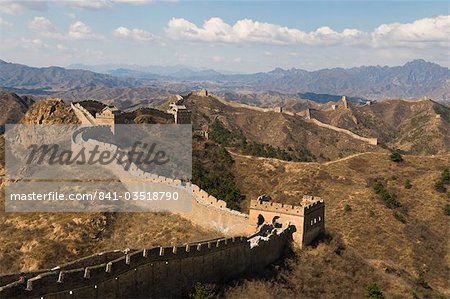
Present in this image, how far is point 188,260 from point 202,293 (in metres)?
1.67

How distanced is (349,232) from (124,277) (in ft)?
113

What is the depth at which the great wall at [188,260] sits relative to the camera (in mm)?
18016

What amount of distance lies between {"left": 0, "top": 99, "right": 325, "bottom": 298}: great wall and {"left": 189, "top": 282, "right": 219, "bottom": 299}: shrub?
15.3 inches

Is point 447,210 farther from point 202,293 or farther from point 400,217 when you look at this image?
point 202,293

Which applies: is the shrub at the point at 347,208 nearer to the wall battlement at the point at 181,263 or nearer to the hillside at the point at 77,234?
the wall battlement at the point at 181,263

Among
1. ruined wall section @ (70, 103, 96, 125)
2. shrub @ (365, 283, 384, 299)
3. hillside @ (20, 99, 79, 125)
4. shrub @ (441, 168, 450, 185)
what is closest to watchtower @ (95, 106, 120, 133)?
ruined wall section @ (70, 103, 96, 125)

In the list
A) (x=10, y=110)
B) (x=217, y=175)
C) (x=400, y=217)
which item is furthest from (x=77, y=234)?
(x=10, y=110)

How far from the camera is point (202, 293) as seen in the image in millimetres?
23531

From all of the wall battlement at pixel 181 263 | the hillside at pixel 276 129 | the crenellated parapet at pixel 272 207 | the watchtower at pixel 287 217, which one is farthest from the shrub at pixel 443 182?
the hillside at pixel 276 129

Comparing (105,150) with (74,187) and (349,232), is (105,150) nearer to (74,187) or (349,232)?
(74,187)

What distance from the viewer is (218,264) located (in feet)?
87.0

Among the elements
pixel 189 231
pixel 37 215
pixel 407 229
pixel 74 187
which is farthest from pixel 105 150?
pixel 407 229

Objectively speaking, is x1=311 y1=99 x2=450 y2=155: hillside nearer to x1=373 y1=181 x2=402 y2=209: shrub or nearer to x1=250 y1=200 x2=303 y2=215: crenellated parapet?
x1=373 y1=181 x2=402 y2=209: shrub

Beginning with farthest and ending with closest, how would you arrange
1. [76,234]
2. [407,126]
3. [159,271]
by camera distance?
[407,126] < [76,234] < [159,271]
